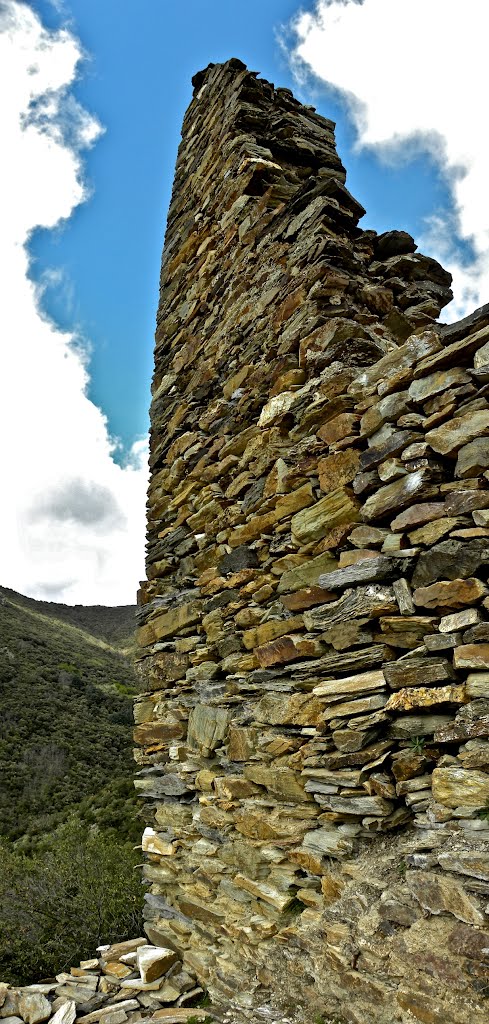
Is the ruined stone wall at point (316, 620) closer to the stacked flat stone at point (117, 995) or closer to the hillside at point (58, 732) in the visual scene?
the stacked flat stone at point (117, 995)

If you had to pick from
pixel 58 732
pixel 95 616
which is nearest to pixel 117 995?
pixel 58 732

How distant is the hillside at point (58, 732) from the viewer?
14805 mm

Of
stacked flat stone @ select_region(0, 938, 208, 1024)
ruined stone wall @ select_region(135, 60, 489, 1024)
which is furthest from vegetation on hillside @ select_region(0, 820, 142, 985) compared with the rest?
ruined stone wall @ select_region(135, 60, 489, 1024)

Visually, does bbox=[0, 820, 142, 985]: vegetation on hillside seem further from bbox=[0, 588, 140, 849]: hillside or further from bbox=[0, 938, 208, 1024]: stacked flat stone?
bbox=[0, 588, 140, 849]: hillside

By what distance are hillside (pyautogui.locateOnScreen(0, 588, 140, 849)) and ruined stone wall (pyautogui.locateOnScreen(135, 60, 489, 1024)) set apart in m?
10.1

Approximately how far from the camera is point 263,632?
3.68 m

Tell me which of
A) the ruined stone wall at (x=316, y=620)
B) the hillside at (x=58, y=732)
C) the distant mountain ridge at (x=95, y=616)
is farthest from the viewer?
the distant mountain ridge at (x=95, y=616)

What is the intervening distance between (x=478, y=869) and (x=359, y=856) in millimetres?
785

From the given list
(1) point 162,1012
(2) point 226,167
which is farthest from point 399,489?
(2) point 226,167

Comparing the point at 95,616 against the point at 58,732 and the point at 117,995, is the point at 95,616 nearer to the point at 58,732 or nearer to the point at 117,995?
the point at 58,732

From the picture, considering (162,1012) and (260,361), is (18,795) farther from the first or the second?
(260,361)

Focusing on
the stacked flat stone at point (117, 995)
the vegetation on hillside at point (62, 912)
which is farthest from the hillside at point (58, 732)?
the stacked flat stone at point (117, 995)

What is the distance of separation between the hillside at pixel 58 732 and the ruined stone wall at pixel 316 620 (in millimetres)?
10086

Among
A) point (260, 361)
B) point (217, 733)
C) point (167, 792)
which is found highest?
point (260, 361)
